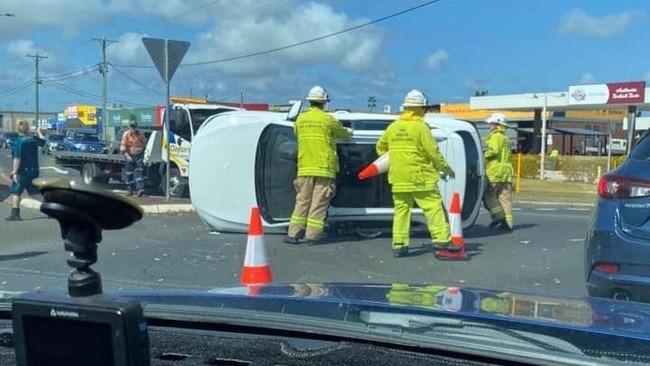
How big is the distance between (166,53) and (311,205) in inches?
208

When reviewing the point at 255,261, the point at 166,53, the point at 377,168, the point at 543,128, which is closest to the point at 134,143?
the point at 166,53

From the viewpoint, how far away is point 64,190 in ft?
5.61

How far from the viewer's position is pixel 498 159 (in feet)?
41.9

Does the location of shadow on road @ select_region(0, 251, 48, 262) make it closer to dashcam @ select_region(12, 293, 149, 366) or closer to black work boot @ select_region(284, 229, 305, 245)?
black work boot @ select_region(284, 229, 305, 245)

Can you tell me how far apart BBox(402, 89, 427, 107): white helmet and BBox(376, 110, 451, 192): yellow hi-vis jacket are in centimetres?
19

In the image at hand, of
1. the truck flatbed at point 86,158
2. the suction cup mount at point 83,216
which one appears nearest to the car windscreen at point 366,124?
the suction cup mount at point 83,216

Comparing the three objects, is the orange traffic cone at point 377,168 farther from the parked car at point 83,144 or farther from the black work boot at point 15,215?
the parked car at point 83,144

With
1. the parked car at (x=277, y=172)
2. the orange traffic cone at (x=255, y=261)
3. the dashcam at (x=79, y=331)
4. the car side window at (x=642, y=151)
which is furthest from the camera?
the parked car at (x=277, y=172)

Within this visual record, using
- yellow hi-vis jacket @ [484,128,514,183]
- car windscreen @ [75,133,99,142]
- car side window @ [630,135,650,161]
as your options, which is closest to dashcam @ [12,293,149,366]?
car side window @ [630,135,650,161]

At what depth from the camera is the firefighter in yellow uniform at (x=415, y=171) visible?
9633 mm

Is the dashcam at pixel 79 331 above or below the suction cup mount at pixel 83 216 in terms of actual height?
A: below

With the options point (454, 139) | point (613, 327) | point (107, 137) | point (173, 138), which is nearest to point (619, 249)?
point (613, 327)

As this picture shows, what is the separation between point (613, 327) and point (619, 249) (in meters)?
A: 3.70

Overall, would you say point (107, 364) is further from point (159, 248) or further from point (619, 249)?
point (159, 248)
